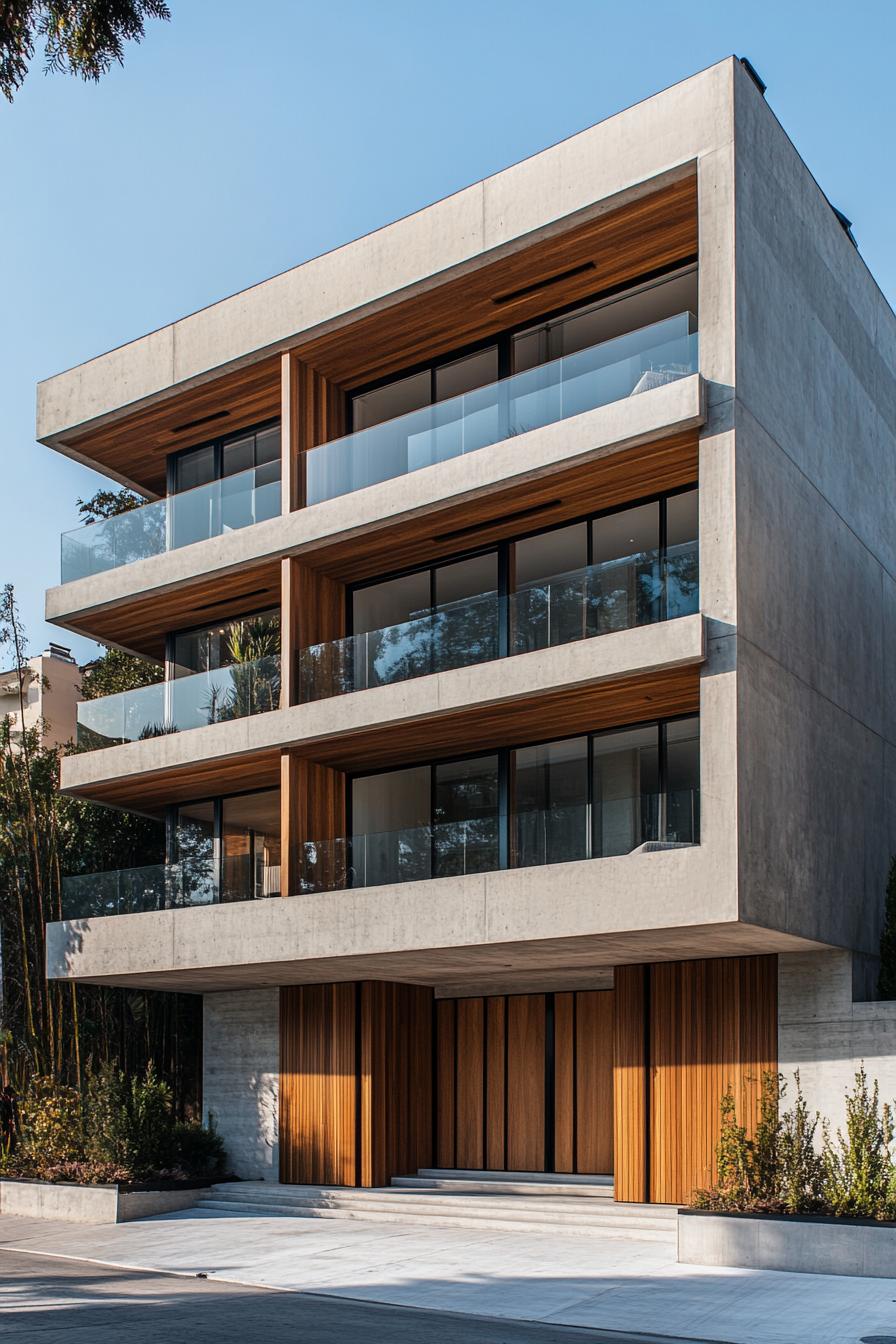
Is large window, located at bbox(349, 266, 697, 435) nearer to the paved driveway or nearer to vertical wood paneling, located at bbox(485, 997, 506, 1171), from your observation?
vertical wood paneling, located at bbox(485, 997, 506, 1171)

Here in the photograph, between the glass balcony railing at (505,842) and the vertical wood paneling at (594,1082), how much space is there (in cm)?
344

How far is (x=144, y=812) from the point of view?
26766mm

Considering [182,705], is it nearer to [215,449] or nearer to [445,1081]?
[215,449]

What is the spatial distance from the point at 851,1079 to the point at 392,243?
526 inches

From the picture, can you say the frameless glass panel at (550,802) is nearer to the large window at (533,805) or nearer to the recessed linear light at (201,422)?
the large window at (533,805)

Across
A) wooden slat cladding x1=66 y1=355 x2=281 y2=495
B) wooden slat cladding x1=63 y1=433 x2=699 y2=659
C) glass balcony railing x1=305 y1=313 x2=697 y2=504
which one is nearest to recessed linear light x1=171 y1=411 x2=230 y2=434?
wooden slat cladding x1=66 y1=355 x2=281 y2=495

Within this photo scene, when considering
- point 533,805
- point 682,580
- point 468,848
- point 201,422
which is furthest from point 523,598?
point 201,422

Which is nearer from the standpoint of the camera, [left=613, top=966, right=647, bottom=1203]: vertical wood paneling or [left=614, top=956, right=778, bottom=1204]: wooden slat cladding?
[left=614, top=956, right=778, bottom=1204]: wooden slat cladding

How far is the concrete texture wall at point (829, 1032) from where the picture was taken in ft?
57.9

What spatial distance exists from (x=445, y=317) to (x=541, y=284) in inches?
68.0

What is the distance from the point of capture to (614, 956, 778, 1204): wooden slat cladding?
18875 millimetres

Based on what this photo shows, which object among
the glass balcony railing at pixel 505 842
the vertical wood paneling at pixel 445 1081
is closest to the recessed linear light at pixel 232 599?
the glass balcony railing at pixel 505 842

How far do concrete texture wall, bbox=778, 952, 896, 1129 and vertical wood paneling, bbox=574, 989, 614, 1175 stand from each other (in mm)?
3731

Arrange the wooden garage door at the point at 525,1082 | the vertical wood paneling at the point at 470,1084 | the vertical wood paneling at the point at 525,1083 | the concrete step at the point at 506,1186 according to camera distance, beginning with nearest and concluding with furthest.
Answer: the concrete step at the point at 506,1186 → the wooden garage door at the point at 525,1082 → the vertical wood paneling at the point at 525,1083 → the vertical wood paneling at the point at 470,1084
